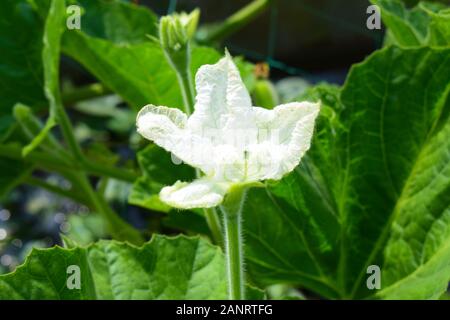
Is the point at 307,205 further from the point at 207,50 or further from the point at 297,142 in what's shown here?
the point at 297,142

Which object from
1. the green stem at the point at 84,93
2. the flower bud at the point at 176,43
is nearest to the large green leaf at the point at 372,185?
the flower bud at the point at 176,43

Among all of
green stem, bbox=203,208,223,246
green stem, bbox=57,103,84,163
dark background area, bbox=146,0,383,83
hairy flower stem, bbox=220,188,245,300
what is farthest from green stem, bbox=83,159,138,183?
dark background area, bbox=146,0,383,83

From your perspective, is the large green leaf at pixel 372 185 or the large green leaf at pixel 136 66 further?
the large green leaf at pixel 136 66

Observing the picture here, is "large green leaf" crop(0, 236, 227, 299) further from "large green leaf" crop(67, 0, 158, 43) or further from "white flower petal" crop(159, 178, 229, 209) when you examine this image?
"large green leaf" crop(67, 0, 158, 43)

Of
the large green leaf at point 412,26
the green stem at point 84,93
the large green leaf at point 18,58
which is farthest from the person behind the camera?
the green stem at point 84,93

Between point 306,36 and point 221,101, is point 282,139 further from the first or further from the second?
point 306,36

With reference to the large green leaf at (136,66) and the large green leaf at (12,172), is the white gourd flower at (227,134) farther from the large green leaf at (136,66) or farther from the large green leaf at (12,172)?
the large green leaf at (12,172)
